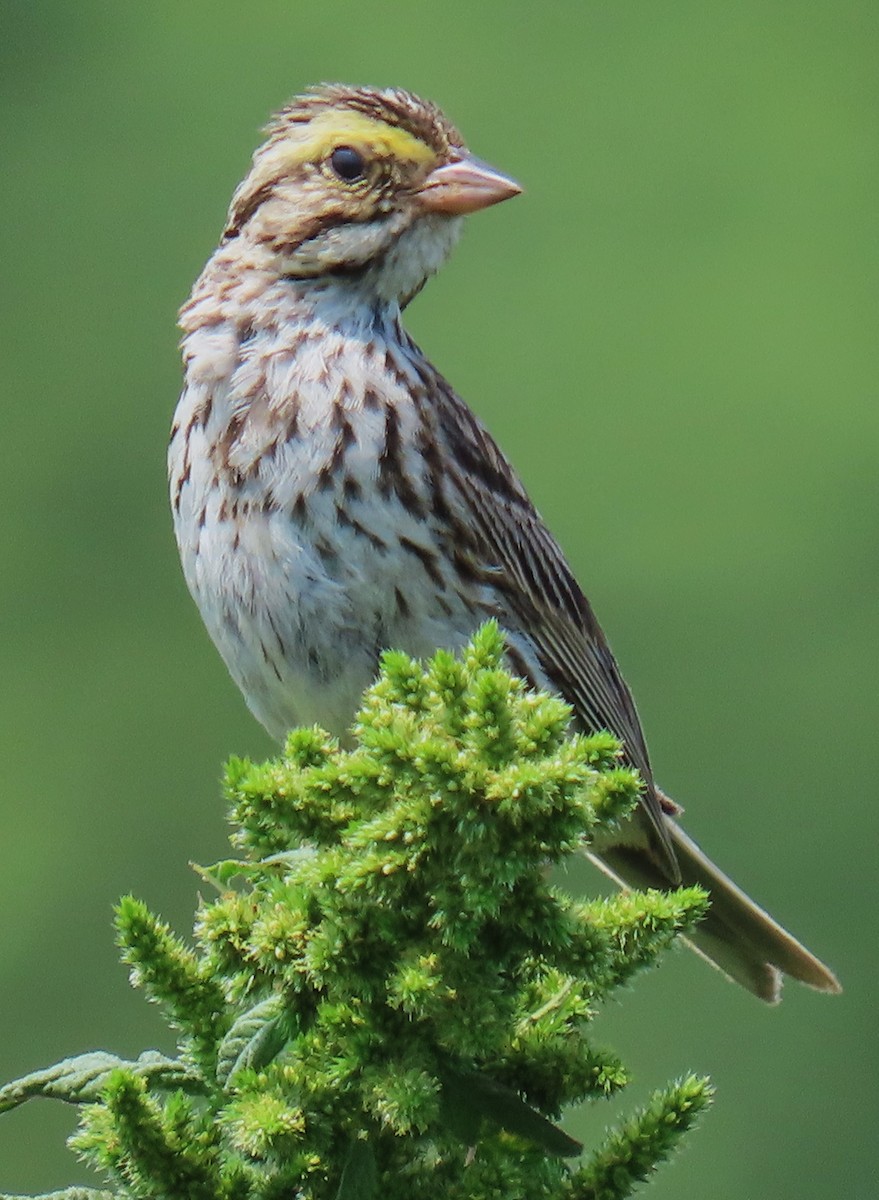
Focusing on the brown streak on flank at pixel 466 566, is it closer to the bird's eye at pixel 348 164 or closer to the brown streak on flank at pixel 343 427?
the brown streak on flank at pixel 343 427

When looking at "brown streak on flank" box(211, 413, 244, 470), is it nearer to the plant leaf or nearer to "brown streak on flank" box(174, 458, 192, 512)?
"brown streak on flank" box(174, 458, 192, 512)

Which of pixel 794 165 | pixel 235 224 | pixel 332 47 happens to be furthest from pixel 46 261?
pixel 235 224

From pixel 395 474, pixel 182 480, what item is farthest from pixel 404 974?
pixel 182 480

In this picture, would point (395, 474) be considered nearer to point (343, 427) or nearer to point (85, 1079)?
point (343, 427)

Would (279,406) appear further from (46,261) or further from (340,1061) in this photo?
(46,261)

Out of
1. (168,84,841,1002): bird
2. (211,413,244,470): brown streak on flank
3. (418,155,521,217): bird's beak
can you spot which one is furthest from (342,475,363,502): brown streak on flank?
(418,155,521,217): bird's beak

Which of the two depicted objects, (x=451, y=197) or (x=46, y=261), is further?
(x=46, y=261)
